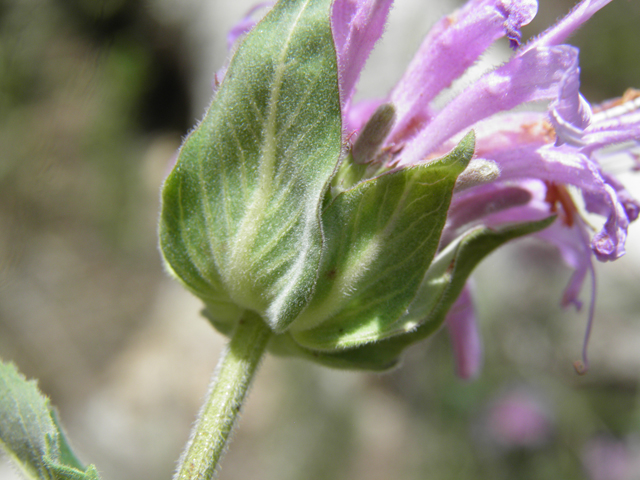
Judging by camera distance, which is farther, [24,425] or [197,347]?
[197,347]

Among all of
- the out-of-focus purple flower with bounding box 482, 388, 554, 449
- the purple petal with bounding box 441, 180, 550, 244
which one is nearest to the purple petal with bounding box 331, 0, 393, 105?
the purple petal with bounding box 441, 180, 550, 244

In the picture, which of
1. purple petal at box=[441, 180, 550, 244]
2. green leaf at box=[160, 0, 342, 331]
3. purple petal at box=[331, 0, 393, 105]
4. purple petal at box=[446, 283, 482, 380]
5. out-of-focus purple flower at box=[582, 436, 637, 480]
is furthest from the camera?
out-of-focus purple flower at box=[582, 436, 637, 480]

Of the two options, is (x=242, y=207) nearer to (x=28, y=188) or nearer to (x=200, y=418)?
(x=200, y=418)

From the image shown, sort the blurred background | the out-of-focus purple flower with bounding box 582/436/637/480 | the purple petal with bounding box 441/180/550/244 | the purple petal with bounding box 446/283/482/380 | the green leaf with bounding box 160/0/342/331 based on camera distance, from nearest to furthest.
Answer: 1. the green leaf with bounding box 160/0/342/331
2. the purple petal with bounding box 441/180/550/244
3. the purple petal with bounding box 446/283/482/380
4. the out-of-focus purple flower with bounding box 582/436/637/480
5. the blurred background

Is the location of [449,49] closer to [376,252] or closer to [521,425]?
[376,252]

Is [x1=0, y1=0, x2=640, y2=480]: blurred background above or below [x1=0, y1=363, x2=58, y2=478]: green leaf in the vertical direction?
below

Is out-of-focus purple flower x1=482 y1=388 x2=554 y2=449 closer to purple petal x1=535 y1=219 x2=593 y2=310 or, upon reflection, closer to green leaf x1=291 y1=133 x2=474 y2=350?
purple petal x1=535 y1=219 x2=593 y2=310

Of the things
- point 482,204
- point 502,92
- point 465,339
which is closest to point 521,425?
point 465,339
